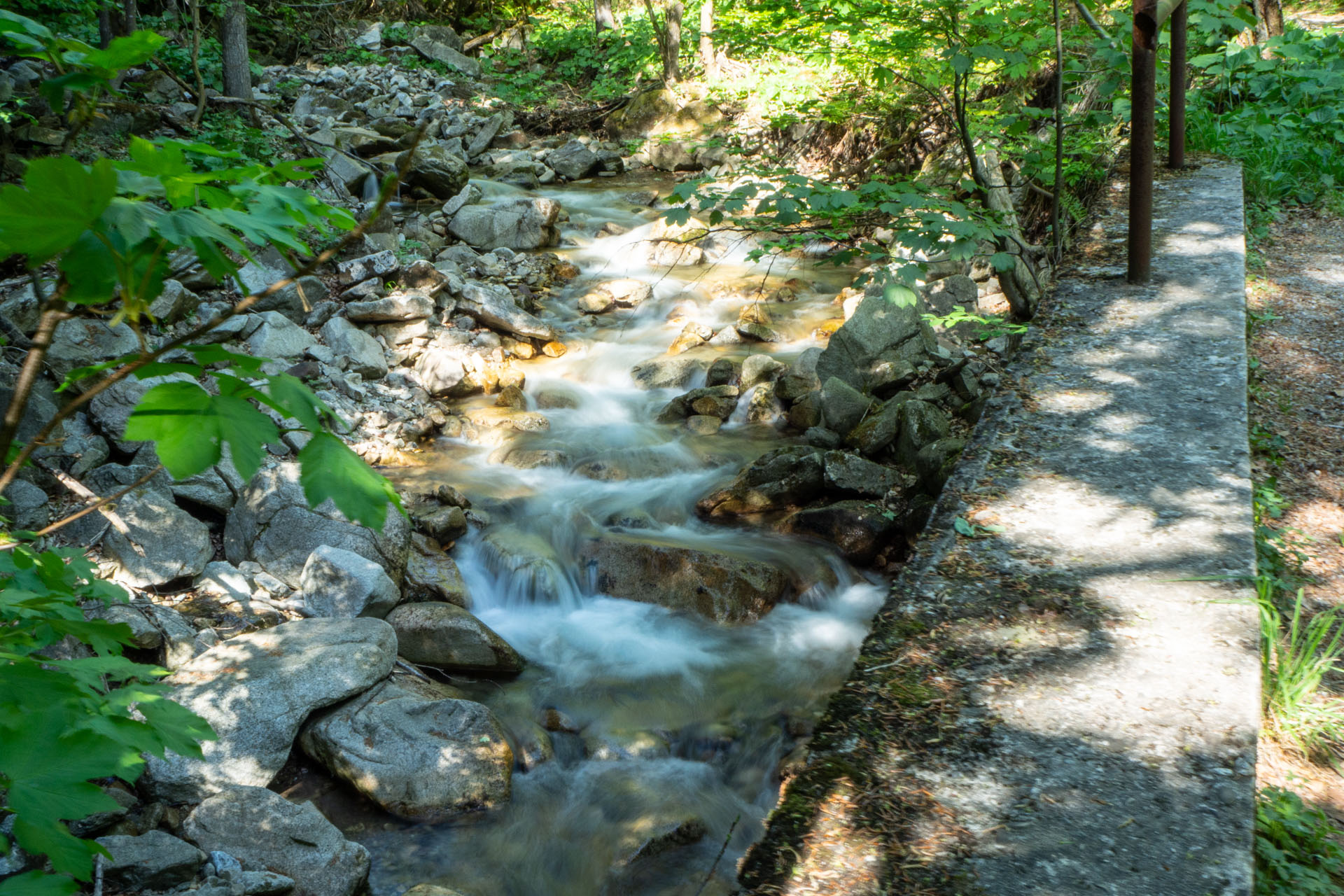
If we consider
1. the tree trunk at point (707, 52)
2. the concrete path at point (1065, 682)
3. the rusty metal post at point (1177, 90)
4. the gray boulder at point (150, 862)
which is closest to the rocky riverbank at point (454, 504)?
the gray boulder at point (150, 862)

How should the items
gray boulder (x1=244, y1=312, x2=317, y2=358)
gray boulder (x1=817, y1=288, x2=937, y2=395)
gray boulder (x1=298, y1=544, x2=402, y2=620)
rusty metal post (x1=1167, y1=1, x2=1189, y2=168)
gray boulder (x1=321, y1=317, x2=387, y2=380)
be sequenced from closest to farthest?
gray boulder (x1=298, y1=544, x2=402, y2=620) < rusty metal post (x1=1167, y1=1, x2=1189, y2=168) < gray boulder (x1=244, y1=312, x2=317, y2=358) < gray boulder (x1=817, y1=288, x2=937, y2=395) < gray boulder (x1=321, y1=317, x2=387, y2=380)

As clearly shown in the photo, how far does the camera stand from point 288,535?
5.01m

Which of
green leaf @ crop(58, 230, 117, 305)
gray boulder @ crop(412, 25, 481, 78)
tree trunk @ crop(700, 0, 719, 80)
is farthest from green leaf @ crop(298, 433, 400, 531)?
gray boulder @ crop(412, 25, 481, 78)

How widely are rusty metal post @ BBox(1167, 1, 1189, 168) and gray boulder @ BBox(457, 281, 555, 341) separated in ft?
18.2

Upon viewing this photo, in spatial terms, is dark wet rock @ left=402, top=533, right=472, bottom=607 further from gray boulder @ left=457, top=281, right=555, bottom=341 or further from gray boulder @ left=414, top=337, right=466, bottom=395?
gray boulder @ left=457, top=281, right=555, bottom=341

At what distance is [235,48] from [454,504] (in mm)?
7739

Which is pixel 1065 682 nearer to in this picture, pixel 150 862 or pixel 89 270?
pixel 89 270

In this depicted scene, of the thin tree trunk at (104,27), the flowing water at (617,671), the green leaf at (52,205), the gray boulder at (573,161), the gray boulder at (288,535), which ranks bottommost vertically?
the flowing water at (617,671)

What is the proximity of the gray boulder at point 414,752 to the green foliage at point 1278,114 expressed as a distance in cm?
608

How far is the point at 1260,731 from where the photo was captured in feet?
7.04

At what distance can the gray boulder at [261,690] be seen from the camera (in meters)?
3.45

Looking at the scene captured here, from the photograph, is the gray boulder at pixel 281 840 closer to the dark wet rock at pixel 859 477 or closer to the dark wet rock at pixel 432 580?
the dark wet rock at pixel 432 580

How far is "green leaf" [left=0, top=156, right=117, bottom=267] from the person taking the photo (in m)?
0.91

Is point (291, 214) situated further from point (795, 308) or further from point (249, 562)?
point (795, 308)
